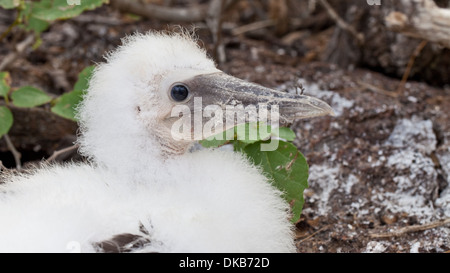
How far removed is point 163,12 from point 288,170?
2375 mm

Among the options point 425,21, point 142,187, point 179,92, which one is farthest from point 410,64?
point 142,187

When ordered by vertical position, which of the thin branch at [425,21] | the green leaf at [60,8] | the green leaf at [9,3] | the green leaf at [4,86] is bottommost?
the green leaf at [4,86]

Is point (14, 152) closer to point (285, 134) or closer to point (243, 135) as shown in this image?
point (243, 135)

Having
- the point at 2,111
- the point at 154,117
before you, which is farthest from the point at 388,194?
the point at 2,111

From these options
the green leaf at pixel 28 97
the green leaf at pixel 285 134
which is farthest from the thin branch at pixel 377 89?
the green leaf at pixel 28 97

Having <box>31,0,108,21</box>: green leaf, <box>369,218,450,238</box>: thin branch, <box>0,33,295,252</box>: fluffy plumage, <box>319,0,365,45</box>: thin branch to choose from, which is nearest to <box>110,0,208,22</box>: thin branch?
<box>319,0,365,45</box>: thin branch

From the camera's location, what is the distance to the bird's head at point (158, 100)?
7.07ft

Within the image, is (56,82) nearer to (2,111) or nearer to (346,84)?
(2,111)

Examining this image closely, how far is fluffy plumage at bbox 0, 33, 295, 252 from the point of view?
1820 millimetres

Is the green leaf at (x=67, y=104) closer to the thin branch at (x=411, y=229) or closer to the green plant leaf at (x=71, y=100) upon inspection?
the green plant leaf at (x=71, y=100)

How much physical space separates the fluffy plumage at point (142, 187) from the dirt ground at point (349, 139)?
1.85ft

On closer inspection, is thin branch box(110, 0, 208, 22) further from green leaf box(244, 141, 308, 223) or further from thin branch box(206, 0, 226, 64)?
green leaf box(244, 141, 308, 223)

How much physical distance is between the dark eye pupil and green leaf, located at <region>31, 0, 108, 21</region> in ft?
2.82

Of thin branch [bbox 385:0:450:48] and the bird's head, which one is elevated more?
thin branch [bbox 385:0:450:48]
